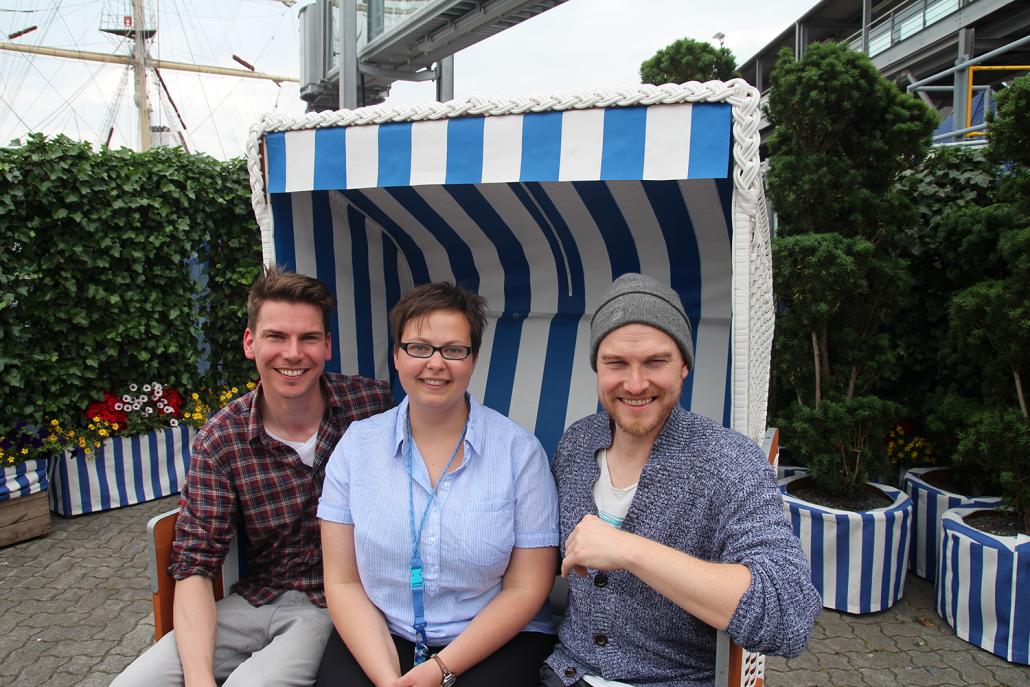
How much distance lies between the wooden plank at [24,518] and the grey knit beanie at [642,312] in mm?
4598

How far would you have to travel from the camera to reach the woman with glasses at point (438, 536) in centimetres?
187

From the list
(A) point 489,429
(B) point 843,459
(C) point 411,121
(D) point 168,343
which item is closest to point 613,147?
(C) point 411,121

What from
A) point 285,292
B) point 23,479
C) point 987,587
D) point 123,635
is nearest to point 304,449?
point 285,292

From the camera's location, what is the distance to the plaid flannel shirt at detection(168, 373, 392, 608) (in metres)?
2.10

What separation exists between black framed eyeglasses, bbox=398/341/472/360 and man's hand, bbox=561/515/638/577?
0.59m

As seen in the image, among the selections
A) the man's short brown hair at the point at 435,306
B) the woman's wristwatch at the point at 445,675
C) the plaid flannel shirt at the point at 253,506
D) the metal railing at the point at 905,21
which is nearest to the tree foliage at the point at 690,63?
the man's short brown hair at the point at 435,306

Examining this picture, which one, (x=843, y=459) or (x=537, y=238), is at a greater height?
(x=537, y=238)

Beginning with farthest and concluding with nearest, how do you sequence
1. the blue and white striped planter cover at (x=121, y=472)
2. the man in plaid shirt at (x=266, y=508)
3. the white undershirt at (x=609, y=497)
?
1. the blue and white striped planter cover at (x=121, y=472)
2. the man in plaid shirt at (x=266, y=508)
3. the white undershirt at (x=609, y=497)

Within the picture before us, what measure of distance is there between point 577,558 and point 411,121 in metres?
1.41

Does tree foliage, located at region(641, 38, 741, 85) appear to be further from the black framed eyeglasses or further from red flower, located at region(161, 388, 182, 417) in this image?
the black framed eyeglasses

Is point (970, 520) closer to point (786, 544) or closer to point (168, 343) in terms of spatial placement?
point (786, 544)

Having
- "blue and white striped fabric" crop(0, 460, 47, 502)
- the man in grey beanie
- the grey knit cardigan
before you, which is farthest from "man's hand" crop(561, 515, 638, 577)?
"blue and white striped fabric" crop(0, 460, 47, 502)

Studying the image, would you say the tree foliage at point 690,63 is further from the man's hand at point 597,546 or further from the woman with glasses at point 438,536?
the man's hand at point 597,546

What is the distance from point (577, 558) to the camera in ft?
5.24
